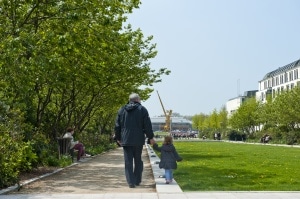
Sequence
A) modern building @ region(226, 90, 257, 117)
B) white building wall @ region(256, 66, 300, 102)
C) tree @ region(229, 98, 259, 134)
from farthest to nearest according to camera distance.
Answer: modern building @ region(226, 90, 257, 117) < white building wall @ region(256, 66, 300, 102) < tree @ region(229, 98, 259, 134)

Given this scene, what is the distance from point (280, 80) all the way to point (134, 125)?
96.2 m

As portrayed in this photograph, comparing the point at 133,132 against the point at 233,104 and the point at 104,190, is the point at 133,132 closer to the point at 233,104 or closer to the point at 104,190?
the point at 104,190

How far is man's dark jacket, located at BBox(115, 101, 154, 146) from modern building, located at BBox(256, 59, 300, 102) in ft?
248

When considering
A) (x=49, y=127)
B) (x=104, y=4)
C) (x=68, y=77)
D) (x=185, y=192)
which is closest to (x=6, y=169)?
(x=185, y=192)

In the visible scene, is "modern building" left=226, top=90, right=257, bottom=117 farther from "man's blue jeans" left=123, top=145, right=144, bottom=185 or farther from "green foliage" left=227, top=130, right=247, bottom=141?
"man's blue jeans" left=123, top=145, right=144, bottom=185

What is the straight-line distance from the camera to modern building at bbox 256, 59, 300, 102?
305 feet

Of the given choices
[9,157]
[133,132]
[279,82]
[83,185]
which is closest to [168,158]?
[133,132]

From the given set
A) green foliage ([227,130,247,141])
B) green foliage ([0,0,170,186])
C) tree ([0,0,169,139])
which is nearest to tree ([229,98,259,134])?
green foliage ([227,130,247,141])

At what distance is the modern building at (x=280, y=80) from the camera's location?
9294 cm

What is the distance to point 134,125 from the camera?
10.5 m

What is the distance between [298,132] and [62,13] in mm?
47182

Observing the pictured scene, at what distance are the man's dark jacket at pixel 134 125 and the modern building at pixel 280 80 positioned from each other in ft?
248

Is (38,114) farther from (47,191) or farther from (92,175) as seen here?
(47,191)

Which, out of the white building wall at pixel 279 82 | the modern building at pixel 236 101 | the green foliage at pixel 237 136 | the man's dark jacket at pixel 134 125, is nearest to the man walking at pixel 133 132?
the man's dark jacket at pixel 134 125
